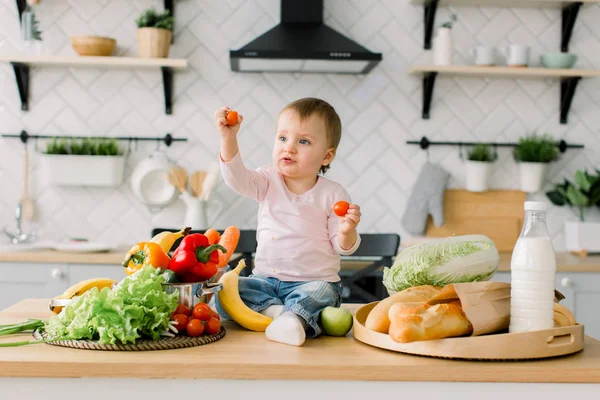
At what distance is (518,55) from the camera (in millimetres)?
3494

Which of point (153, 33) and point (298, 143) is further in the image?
point (153, 33)

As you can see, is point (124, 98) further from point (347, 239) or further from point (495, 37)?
point (347, 239)

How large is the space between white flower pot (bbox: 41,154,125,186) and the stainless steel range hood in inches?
30.9

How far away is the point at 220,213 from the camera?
12.0ft

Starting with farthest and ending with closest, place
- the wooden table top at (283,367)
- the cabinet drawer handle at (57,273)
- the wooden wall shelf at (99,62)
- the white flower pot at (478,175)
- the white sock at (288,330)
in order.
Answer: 1. the white flower pot at (478,175)
2. the wooden wall shelf at (99,62)
3. the cabinet drawer handle at (57,273)
4. the white sock at (288,330)
5. the wooden table top at (283,367)

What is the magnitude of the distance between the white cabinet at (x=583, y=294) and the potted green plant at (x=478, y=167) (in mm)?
623

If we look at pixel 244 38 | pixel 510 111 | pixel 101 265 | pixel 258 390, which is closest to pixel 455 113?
pixel 510 111

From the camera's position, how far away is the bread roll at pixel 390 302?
4.18 feet

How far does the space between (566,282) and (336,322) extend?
2.02 meters

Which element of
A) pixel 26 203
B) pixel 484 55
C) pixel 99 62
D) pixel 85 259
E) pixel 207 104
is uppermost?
pixel 484 55

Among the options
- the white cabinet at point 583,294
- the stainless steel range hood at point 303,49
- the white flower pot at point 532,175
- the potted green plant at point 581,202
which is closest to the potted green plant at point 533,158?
the white flower pot at point 532,175

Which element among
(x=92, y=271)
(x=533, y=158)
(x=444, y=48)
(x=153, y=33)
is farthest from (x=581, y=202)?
(x=92, y=271)

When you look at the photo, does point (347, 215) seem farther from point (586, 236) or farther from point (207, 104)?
point (586, 236)

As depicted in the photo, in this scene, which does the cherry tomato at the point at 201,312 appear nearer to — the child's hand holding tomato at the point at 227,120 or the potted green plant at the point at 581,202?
the child's hand holding tomato at the point at 227,120
